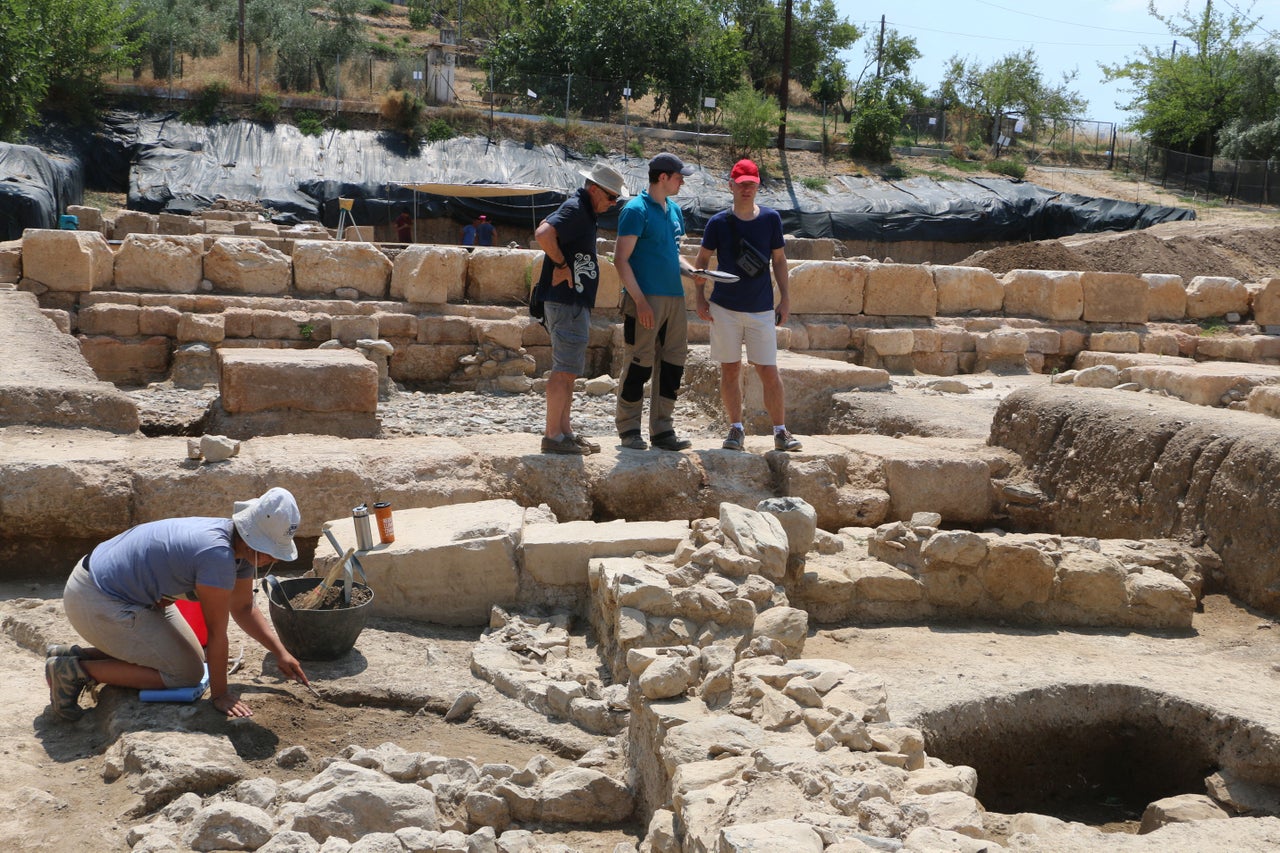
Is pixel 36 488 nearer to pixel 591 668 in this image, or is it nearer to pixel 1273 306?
pixel 591 668

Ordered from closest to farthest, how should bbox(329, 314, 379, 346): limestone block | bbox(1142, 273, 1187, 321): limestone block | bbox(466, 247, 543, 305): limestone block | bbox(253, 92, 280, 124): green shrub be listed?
1. bbox(329, 314, 379, 346): limestone block
2. bbox(466, 247, 543, 305): limestone block
3. bbox(1142, 273, 1187, 321): limestone block
4. bbox(253, 92, 280, 124): green shrub

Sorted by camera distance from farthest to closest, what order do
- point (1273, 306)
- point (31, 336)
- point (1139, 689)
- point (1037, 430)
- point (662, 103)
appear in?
1. point (662, 103)
2. point (1273, 306)
3. point (31, 336)
4. point (1037, 430)
5. point (1139, 689)

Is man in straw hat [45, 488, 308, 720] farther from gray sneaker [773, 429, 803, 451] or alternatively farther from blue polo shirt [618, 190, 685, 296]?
gray sneaker [773, 429, 803, 451]

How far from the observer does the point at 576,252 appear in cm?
584

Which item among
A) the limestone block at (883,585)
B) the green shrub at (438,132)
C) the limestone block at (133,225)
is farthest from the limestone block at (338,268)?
the green shrub at (438,132)

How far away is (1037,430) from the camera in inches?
266

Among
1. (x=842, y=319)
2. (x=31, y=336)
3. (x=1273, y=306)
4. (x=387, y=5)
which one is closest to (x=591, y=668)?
(x=31, y=336)

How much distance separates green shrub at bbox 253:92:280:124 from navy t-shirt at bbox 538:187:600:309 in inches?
768

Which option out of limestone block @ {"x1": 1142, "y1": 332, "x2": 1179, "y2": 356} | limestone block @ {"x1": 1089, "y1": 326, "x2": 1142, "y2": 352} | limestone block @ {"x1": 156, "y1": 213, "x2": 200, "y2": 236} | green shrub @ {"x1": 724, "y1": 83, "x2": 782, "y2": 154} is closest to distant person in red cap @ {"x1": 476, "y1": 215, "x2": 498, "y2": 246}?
limestone block @ {"x1": 156, "y1": 213, "x2": 200, "y2": 236}

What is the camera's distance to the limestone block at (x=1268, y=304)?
13.5 meters

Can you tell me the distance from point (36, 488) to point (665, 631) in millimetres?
3064

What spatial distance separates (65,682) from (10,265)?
774 cm

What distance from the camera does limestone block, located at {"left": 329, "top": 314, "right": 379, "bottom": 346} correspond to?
10.5 meters

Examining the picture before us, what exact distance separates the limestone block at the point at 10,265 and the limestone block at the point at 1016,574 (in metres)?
9.17
